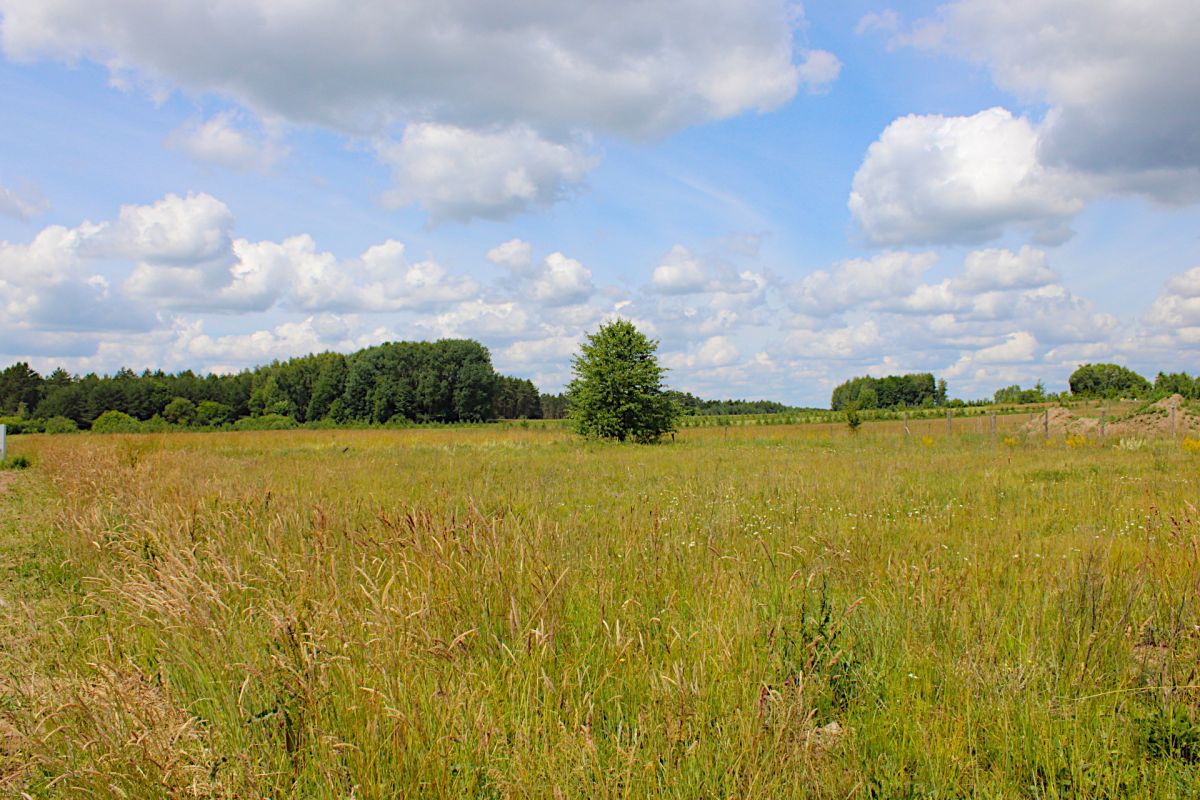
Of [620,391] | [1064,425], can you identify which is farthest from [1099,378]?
[620,391]

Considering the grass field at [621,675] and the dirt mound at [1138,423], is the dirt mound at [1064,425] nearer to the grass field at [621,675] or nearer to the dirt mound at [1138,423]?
the dirt mound at [1138,423]

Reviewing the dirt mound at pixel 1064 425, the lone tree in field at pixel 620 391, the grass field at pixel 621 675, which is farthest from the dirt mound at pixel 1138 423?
the grass field at pixel 621 675

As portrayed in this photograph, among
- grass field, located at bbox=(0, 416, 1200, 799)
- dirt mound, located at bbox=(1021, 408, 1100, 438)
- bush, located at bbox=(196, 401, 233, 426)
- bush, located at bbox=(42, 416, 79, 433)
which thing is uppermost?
bush, located at bbox=(196, 401, 233, 426)

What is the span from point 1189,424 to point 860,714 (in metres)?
32.5

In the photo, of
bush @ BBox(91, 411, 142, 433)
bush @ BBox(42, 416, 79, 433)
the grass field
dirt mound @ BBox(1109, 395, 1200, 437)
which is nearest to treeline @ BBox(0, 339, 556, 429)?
bush @ BBox(91, 411, 142, 433)

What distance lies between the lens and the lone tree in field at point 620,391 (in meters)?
30.7

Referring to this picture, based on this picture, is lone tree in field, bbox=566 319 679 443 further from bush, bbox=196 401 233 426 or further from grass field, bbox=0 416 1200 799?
bush, bbox=196 401 233 426

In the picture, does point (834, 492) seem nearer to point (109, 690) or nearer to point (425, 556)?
point (425, 556)

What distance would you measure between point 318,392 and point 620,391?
74.3m

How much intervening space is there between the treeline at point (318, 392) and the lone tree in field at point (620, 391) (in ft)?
154

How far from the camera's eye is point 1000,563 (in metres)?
4.71

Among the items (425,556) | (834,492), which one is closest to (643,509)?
(834,492)

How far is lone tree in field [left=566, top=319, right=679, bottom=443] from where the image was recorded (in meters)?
30.7

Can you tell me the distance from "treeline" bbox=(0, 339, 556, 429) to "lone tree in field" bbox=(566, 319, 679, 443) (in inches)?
1843
